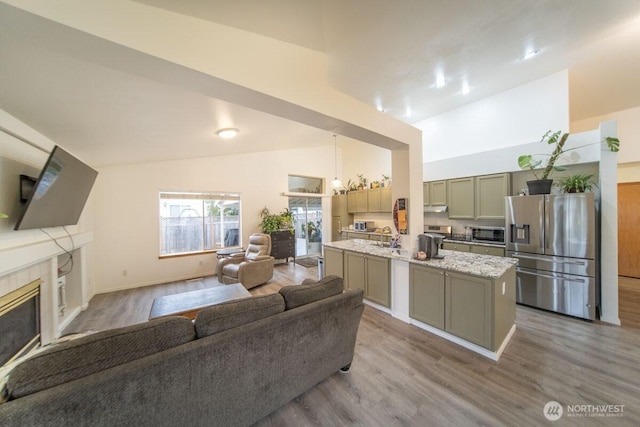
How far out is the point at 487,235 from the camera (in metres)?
4.13

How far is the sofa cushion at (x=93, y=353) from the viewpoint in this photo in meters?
0.97

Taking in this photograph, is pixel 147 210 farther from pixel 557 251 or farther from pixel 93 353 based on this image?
pixel 557 251

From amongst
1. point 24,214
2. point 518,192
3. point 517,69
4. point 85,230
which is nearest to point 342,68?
point 517,69

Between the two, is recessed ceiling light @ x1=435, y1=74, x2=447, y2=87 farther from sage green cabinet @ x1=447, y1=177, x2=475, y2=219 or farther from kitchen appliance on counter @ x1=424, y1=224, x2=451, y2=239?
kitchen appliance on counter @ x1=424, y1=224, x2=451, y2=239

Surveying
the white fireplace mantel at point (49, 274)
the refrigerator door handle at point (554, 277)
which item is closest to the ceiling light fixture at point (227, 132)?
the white fireplace mantel at point (49, 274)

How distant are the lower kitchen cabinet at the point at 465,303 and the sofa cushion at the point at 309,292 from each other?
4.41 ft

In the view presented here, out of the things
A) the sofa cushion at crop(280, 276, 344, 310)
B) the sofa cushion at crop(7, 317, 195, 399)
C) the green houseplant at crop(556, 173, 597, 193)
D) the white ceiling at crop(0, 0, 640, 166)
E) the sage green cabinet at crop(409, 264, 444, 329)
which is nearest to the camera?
the sofa cushion at crop(7, 317, 195, 399)

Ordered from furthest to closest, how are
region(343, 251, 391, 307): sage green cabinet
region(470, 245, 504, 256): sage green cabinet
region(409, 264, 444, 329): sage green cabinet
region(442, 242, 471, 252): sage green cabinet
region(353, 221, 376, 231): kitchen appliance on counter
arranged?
region(353, 221, 376, 231): kitchen appliance on counter < region(442, 242, 471, 252): sage green cabinet < region(470, 245, 504, 256): sage green cabinet < region(343, 251, 391, 307): sage green cabinet < region(409, 264, 444, 329): sage green cabinet

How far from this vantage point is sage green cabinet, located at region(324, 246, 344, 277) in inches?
155

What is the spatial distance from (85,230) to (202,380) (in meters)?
4.32

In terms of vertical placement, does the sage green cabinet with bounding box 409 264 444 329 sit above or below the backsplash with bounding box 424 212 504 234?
below

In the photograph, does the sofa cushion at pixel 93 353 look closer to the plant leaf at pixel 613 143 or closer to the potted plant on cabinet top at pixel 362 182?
the plant leaf at pixel 613 143

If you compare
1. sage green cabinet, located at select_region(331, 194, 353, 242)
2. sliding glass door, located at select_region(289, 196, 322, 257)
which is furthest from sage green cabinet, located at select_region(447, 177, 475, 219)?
sliding glass door, located at select_region(289, 196, 322, 257)

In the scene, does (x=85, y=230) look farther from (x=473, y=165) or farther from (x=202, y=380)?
(x=473, y=165)
